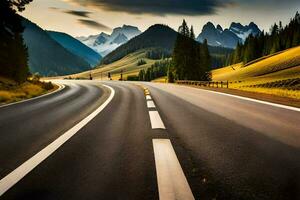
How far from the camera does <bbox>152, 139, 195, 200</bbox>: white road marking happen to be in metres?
2.88

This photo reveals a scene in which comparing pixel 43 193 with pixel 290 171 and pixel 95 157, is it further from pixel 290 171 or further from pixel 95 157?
pixel 290 171

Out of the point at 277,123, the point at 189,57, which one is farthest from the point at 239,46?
the point at 277,123

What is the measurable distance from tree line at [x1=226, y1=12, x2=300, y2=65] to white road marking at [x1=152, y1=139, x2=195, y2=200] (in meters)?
121

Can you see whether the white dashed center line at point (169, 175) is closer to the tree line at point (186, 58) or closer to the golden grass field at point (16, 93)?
the golden grass field at point (16, 93)

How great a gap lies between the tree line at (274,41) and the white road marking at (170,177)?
121m

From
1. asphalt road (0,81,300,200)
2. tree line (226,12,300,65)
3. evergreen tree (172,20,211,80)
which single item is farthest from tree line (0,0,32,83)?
tree line (226,12,300,65)

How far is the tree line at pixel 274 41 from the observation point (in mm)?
118062

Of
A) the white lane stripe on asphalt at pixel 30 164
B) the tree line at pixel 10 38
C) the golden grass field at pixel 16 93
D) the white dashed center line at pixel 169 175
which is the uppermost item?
the tree line at pixel 10 38

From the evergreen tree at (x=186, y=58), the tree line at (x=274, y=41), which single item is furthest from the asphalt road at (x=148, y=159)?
the tree line at (x=274, y=41)

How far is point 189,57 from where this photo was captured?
73.9 m

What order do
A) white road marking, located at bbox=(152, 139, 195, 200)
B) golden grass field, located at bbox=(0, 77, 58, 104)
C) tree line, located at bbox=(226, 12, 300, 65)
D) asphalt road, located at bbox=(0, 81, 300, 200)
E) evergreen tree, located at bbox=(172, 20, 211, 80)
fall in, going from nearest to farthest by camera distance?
1. white road marking, located at bbox=(152, 139, 195, 200)
2. asphalt road, located at bbox=(0, 81, 300, 200)
3. golden grass field, located at bbox=(0, 77, 58, 104)
4. evergreen tree, located at bbox=(172, 20, 211, 80)
5. tree line, located at bbox=(226, 12, 300, 65)

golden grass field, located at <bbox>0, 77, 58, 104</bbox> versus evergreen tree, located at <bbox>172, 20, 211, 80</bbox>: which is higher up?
evergreen tree, located at <bbox>172, 20, 211, 80</bbox>

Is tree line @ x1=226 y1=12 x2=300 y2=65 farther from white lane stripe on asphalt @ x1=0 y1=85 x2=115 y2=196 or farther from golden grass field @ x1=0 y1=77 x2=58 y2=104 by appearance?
white lane stripe on asphalt @ x1=0 y1=85 x2=115 y2=196

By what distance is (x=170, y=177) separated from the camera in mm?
3385
